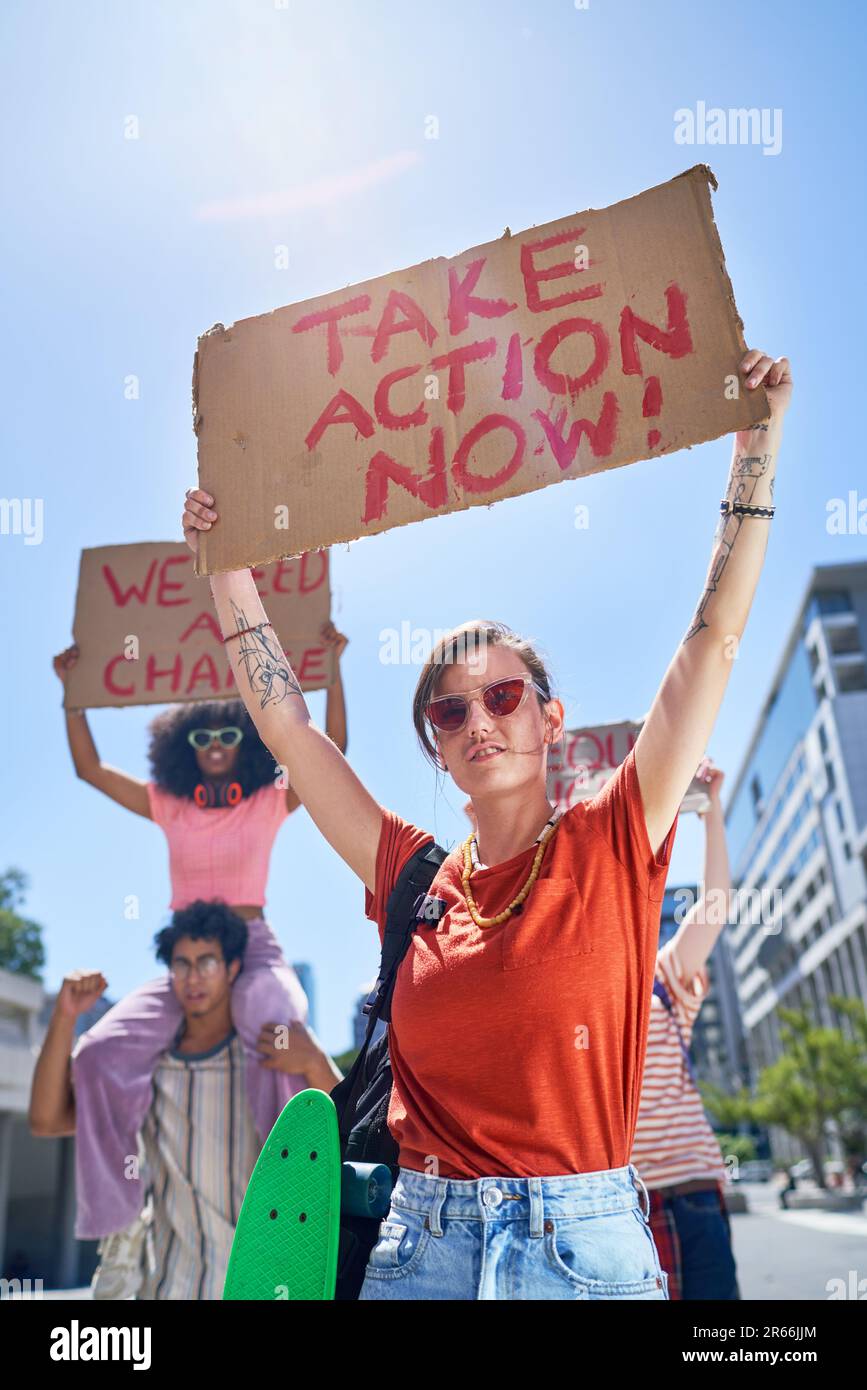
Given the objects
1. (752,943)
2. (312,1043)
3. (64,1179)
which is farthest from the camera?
(752,943)

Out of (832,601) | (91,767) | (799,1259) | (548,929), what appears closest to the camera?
(548,929)

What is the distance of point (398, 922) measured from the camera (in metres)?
2.23

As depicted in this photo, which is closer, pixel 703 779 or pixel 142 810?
pixel 703 779

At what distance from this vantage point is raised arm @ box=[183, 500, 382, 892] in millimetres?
2379

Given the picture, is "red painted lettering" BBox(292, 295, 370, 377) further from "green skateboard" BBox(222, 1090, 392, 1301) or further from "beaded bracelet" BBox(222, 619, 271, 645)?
"green skateboard" BBox(222, 1090, 392, 1301)

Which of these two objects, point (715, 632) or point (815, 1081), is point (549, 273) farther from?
point (815, 1081)

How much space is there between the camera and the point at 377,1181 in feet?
6.56

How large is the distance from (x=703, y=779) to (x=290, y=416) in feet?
8.34

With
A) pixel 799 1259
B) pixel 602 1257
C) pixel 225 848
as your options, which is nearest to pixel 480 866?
pixel 602 1257

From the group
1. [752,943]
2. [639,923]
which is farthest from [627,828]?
[752,943]

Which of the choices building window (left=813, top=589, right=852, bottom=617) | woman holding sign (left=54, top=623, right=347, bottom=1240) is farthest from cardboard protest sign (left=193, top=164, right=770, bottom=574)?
building window (left=813, top=589, right=852, bottom=617)

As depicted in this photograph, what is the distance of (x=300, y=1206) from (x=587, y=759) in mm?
3592

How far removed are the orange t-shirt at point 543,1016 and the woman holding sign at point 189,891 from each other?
2248 millimetres

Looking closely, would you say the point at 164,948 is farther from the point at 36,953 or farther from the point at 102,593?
the point at 36,953
